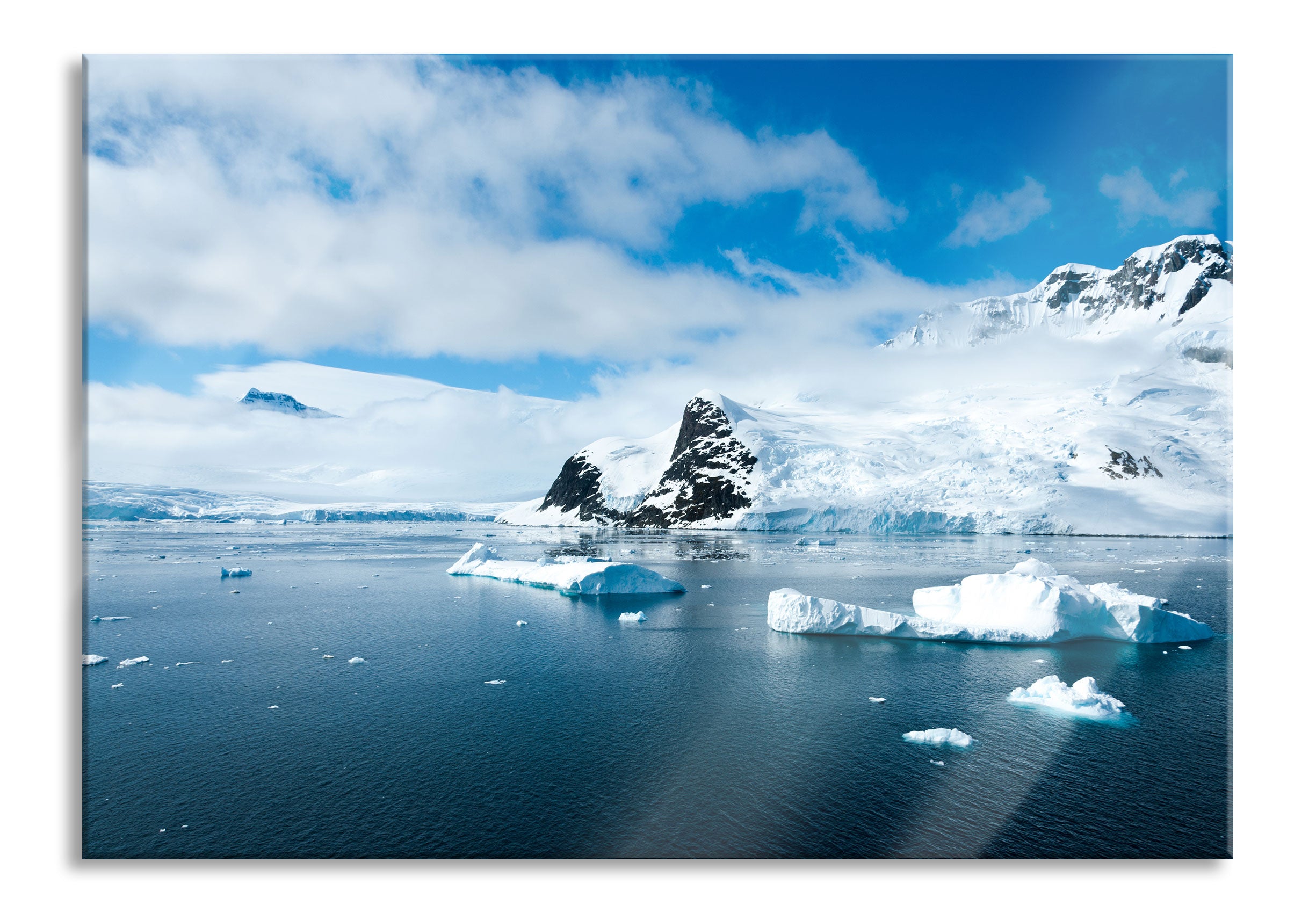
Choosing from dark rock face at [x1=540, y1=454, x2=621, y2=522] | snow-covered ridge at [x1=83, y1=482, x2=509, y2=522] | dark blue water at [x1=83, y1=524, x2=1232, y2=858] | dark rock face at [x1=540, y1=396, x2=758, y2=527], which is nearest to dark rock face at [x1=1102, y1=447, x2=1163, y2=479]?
dark blue water at [x1=83, y1=524, x2=1232, y2=858]

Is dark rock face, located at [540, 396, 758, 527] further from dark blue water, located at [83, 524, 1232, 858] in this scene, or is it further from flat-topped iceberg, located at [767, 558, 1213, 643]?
dark blue water, located at [83, 524, 1232, 858]

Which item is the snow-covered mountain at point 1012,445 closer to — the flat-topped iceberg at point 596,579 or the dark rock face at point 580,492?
the flat-topped iceberg at point 596,579

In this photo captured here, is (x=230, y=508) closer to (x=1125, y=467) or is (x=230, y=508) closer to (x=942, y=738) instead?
(x=942, y=738)

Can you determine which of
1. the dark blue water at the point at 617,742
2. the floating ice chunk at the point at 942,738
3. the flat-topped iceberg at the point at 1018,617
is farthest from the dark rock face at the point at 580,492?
the floating ice chunk at the point at 942,738

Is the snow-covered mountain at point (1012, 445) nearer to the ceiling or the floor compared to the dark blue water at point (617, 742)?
nearer to the ceiling

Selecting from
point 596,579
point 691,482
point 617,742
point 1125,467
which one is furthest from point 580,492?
point 617,742

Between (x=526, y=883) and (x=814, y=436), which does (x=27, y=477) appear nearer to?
(x=526, y=883)

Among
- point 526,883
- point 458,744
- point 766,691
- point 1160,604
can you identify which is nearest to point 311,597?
point 458,744
